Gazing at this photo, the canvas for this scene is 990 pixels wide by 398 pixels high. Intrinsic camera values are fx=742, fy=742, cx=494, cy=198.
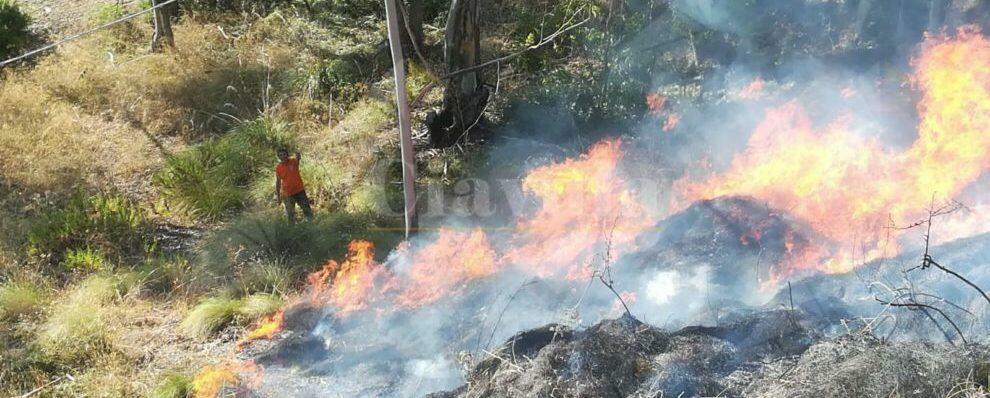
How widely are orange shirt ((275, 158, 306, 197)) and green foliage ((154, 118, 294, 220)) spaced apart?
1274mm

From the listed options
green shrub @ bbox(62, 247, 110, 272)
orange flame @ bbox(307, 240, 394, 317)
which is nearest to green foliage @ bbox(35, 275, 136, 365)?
green shrub @ bbox(62, 247, 110, 272)

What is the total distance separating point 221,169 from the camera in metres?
10.1

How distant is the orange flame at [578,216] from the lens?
708 centimetres

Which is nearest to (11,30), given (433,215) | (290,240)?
(290,240)

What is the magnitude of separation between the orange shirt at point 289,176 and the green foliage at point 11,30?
26.1ft

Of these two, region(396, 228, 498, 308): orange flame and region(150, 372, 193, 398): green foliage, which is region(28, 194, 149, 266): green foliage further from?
region(396, 228, 498, 308): orange flame

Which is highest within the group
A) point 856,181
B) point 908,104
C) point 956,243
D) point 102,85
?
point 102,85

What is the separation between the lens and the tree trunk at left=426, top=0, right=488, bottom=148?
9336 millimetres

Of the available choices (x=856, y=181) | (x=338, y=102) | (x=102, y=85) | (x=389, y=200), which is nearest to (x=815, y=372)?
(x=856, y=181)

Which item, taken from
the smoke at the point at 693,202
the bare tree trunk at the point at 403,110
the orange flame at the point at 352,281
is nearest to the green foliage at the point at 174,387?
the smoke at the point at 693,202

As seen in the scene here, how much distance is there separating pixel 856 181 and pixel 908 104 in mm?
1628

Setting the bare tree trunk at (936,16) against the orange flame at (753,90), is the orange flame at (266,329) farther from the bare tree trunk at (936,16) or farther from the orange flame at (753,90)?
the bare tree trunk at (936,16)

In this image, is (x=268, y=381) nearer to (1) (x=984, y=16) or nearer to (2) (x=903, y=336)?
(2) (x=903, y=336)

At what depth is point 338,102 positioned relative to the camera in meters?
11.8
